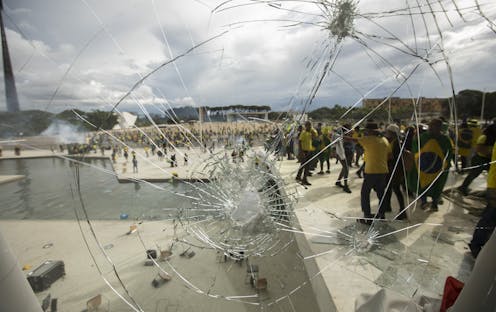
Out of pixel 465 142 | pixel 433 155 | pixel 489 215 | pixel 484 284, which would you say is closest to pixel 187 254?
pixel 484 284

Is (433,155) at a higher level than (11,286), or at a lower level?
higher

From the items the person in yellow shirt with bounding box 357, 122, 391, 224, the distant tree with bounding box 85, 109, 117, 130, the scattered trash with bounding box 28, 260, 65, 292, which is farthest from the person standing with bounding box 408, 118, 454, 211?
the scattered trash with bounding box 28, 260, 65, 292

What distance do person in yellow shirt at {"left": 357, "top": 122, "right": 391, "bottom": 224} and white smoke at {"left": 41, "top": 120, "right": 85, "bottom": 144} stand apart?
4.11 meters

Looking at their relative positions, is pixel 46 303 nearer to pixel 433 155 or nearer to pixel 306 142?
pixel 306 142

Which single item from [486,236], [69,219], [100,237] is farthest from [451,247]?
[69,219]

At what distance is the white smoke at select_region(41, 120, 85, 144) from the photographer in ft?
10.1

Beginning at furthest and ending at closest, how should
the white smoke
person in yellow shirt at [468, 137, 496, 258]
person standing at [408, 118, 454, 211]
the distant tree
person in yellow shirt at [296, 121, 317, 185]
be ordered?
person in yellow shirt at [296, 121, 317, 185]
person standing at [408, 118, 454, 211]
the white smoke
person in yellow shirt at [468, 137, 496, 258]
the distant tree

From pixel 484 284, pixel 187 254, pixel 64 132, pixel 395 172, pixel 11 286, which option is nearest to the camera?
pixel 484 284

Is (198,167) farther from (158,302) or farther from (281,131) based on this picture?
(158,302)

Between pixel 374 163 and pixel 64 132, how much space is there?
511 cm

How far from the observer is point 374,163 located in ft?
10.3

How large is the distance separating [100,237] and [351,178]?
6.82m

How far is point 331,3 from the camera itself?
1789mm

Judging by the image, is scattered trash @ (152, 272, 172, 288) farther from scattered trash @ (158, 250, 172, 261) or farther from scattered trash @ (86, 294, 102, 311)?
scattered trash @ (86, 294, 102, 311)
